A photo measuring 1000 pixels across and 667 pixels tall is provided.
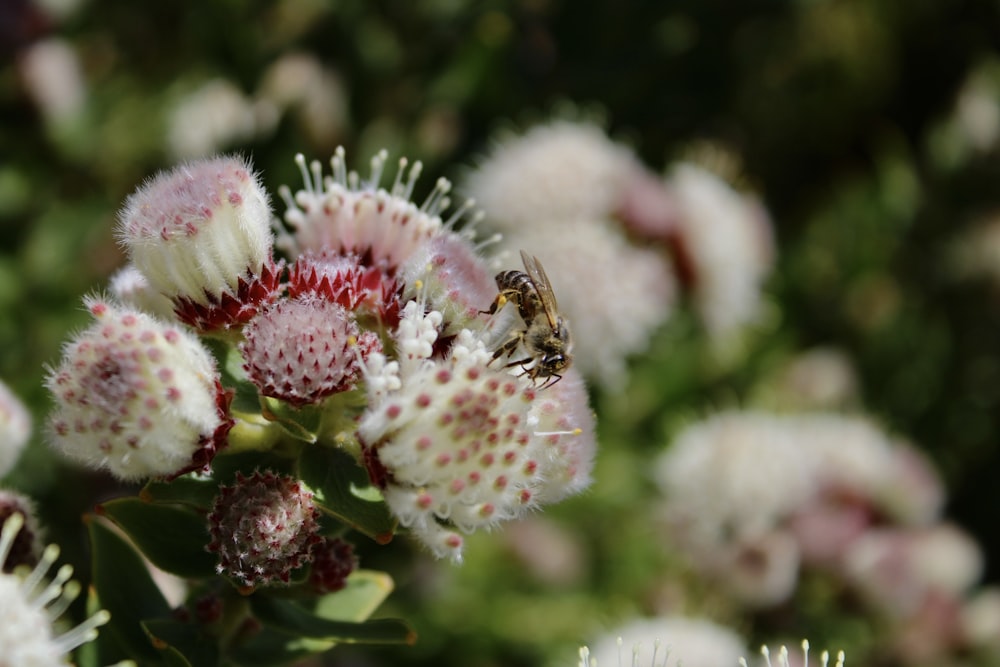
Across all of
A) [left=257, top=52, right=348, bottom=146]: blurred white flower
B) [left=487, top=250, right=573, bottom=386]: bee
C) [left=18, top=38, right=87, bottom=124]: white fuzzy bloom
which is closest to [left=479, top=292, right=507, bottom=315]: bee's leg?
[left=487, top=250, right=573, bottom=386]: bee

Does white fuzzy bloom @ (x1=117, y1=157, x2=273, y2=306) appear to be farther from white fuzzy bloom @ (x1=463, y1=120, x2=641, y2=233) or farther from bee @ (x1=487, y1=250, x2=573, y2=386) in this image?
white fuzzy bloom @ (x1=463, y1=120, x2=641, y2=233)

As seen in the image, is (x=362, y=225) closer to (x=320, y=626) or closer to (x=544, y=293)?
(x=544, y=293)

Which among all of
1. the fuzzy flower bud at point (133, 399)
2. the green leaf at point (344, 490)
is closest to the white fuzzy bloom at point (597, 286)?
the green leaf at point (344, 490)

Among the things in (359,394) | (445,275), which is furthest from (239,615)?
(445,275)

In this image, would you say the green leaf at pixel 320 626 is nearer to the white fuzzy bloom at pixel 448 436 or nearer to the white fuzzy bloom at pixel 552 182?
the white fuzzy bloom at pixel 448 436

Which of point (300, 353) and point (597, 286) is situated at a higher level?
point (597, 286)

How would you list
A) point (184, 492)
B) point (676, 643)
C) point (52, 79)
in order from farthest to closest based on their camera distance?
1. point (52, 79)
2. point (676, 643)
3. point (184, 492)

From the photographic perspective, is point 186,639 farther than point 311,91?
No

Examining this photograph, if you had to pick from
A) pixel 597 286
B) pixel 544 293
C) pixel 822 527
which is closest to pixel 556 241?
pixel 597 286
